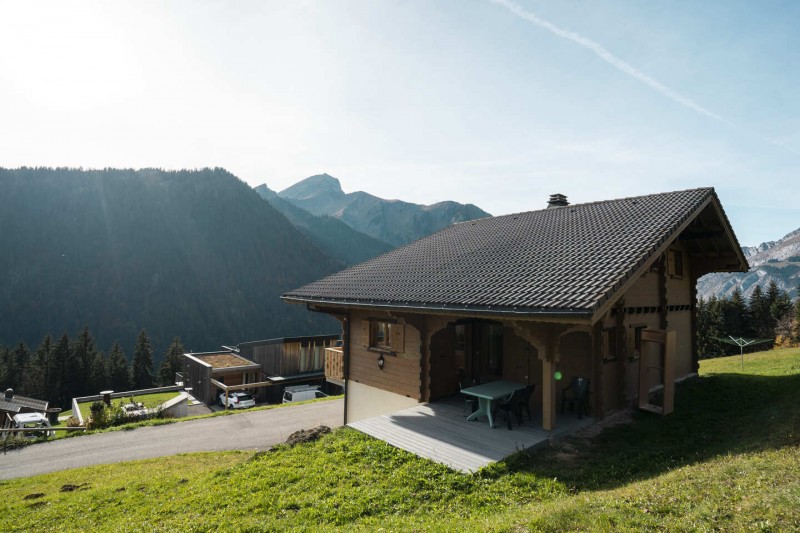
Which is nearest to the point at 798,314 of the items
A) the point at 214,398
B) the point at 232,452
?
the point at 232,452

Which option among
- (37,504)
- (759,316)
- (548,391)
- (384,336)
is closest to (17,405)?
(37,504)

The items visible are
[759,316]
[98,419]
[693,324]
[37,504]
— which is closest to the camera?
[37,504]

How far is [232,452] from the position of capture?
39.8 feet

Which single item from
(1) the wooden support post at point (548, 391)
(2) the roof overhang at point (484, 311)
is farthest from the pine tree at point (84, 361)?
(1) the wooden support post at point (548, 391)

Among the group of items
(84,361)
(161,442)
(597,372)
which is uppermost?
(597,372)

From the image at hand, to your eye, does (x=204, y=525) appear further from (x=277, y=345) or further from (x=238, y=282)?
(x=238, y=282)

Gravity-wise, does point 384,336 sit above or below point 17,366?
above

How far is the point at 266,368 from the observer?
101ft

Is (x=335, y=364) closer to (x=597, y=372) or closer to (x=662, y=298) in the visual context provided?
(x=597, y=372)

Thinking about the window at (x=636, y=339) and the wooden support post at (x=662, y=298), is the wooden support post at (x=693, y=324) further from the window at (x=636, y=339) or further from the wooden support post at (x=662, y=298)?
the window at (x=636, y=339)

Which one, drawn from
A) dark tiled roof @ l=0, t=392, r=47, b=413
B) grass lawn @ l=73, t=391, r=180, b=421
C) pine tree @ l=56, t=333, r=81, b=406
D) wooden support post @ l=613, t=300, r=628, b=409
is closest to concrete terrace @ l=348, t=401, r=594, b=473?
wooden support post @ l=613, t=300, r=628, b=409

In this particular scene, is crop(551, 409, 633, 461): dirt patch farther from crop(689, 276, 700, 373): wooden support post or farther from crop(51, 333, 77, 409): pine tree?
crop(51, 333, 77, 409): pine tree

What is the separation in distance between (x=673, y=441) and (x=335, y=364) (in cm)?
1099

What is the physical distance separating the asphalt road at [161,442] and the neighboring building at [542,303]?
2928 mm
